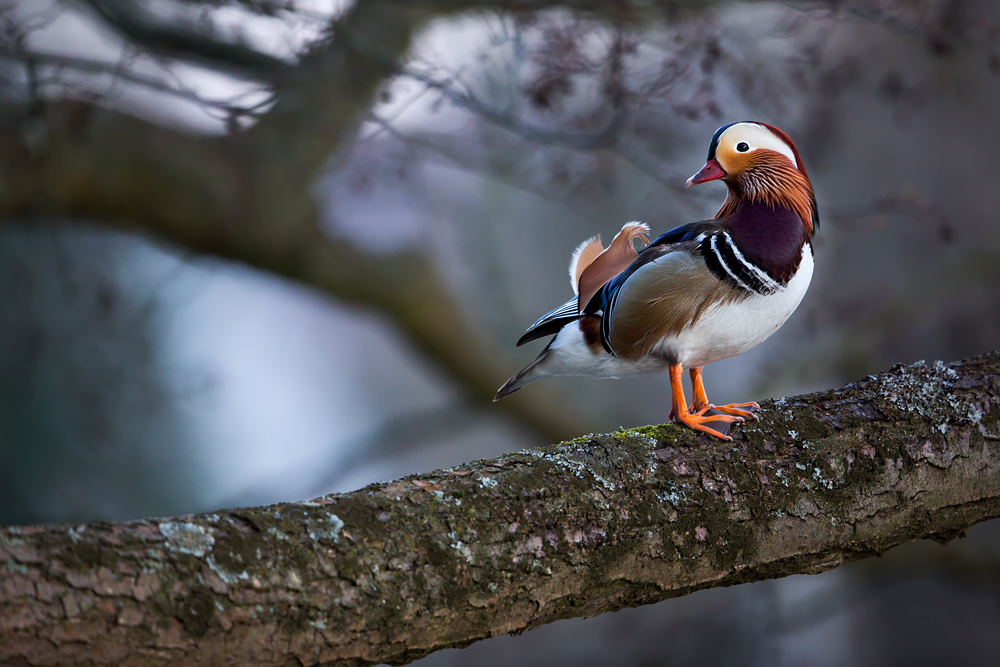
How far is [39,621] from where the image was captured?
0.40m

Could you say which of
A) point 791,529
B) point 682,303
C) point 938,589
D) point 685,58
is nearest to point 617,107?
point 685,58

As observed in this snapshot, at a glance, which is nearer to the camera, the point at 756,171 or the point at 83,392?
the point at 756,171

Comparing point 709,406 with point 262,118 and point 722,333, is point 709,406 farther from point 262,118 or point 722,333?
point 262,118

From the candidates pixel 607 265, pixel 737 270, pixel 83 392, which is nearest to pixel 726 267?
pixel 737 270

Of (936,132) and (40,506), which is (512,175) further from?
(40,506)

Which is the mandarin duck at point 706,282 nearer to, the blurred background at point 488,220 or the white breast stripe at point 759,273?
the white breast stripe at point 759,273

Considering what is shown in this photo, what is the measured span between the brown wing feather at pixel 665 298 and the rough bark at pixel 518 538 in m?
0.09

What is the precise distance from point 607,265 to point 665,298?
0.08m

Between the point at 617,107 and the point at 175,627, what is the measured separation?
4.18 ft

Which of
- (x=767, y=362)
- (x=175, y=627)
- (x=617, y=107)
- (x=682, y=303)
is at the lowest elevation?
(x=175, y=627)

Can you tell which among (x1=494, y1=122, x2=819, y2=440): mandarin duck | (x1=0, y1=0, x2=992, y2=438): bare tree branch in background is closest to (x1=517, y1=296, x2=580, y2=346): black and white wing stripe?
(x1=494, y1=122, x2=819, y2=440): mandarin duck

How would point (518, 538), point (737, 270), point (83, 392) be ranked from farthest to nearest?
point (83, 392)
point (737, 270)
point (518, 538)

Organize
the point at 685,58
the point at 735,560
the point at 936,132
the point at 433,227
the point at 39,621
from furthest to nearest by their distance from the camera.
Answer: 1. the point at 936,132
2. the point at 433,227
3. the point at 685,58
4. the point at 735,560
5. the point at 39,621

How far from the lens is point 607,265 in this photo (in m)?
0.73
